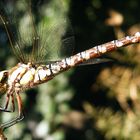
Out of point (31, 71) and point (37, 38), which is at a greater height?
point (37, 38)

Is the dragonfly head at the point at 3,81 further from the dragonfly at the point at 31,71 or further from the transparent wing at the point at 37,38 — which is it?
the transparent wing at the point at 37,38

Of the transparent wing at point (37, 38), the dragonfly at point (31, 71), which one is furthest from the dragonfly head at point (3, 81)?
the transparent wing at point (37, 38)

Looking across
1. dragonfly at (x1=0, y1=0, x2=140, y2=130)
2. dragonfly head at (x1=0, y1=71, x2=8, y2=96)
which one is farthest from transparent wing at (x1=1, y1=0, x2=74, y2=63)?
dragonfly head at (x1=0, y1=71, x2=8, y2=96)

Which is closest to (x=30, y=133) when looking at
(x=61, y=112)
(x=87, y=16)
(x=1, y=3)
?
(x=61, y=112)

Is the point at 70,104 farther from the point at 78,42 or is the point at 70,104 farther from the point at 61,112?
the point at 78,42

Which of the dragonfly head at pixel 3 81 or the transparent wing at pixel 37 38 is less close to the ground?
the transparent wing at pixel 37 38

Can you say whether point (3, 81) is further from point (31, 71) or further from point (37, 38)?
point (37, 38)

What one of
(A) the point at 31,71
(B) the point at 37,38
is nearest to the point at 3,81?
(A) the point at 31,71

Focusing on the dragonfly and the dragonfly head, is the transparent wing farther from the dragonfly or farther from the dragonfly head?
the dragonfly head
